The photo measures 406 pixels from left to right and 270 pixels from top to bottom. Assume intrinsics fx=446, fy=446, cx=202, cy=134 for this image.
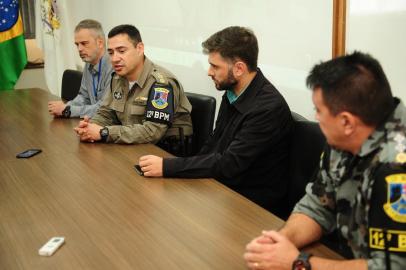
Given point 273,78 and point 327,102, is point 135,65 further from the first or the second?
point 327,102

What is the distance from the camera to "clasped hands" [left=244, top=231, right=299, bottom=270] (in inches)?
43.8

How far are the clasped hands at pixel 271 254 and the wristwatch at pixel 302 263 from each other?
0.01 m

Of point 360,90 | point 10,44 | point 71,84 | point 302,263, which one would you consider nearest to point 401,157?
point 360,90

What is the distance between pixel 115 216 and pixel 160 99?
1.00 metres

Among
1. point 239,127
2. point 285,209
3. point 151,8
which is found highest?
point 151,8

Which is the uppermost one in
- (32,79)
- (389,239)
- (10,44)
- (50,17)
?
(50,17)

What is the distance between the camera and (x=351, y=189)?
1160 millimetres

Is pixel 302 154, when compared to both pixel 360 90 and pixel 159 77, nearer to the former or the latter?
pixel 360 90

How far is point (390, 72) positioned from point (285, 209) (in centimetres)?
75

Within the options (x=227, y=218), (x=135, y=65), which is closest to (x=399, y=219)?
(x=227, y=218)

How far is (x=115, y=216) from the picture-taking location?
4.84 ft

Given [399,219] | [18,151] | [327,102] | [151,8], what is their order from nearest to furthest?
[399,219] < [327,102] < [18,151] < [151,8]

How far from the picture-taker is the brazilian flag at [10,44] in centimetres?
516

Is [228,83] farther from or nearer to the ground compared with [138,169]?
farther from the ground
